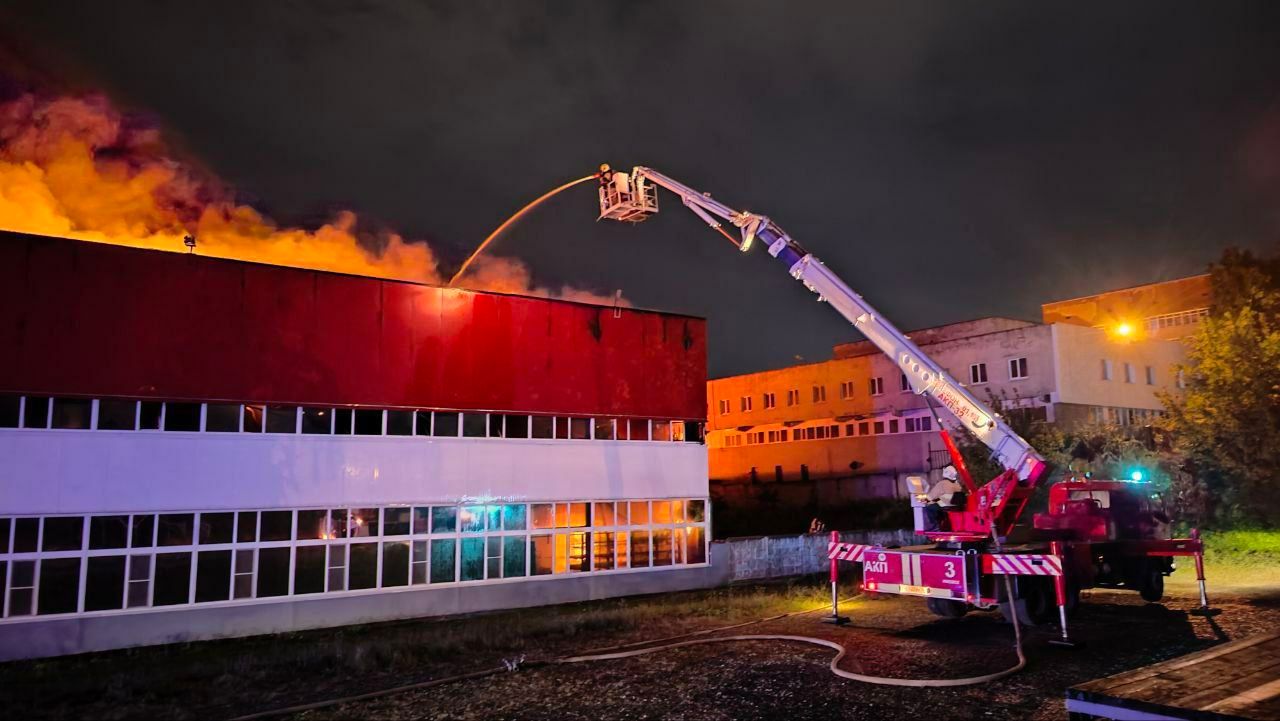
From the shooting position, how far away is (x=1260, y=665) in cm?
823

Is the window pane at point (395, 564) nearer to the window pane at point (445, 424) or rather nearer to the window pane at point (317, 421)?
the window pane at point (445, 424)

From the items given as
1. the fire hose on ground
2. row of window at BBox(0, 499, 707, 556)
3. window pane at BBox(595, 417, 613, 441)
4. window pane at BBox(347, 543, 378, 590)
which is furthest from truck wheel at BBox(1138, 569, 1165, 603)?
window pane at BBox(347, 543, 378, 590)

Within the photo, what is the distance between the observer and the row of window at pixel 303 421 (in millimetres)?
15477

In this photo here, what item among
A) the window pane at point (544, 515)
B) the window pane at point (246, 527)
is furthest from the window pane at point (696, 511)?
the window pane at point (246, 527)

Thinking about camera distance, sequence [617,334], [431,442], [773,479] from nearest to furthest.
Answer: [431,442] → [617,334] → [773,479]

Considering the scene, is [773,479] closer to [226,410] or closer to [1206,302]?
[1206,302]

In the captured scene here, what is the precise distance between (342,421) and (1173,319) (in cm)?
6115

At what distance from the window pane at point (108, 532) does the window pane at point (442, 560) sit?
6.18m

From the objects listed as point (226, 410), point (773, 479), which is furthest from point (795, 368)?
point (226, 410)

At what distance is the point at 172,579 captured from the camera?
1602 cm

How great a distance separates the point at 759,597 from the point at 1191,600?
9299 mm

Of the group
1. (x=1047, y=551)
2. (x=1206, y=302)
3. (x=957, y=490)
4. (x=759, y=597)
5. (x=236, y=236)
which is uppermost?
(x=1206, y=302)

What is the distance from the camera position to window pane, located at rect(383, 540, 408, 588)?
1828cm

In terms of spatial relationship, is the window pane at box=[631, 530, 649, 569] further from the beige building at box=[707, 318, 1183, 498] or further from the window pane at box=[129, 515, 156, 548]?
the beige building at box=[707, 318, 1183, 498]
